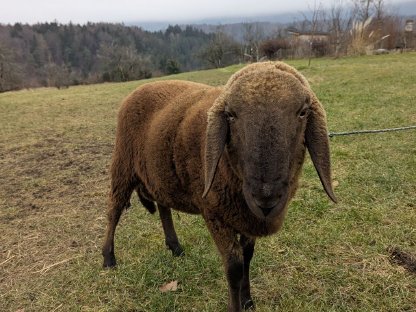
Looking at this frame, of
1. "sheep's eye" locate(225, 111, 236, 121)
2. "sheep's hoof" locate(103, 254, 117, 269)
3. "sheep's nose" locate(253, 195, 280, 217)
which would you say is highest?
"sheep's eye" locate(225, 111, 236, 121)

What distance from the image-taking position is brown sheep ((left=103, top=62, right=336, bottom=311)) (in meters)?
2.22

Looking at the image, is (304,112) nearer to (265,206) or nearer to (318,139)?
(318,139)

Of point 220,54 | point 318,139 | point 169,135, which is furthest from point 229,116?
point 220,54

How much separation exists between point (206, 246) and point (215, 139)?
2.26m

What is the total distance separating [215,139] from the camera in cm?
250

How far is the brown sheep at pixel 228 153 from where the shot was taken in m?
2.22

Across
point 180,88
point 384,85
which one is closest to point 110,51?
point 384,85

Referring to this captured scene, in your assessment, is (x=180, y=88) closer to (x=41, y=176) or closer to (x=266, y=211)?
(x=266, y=211)

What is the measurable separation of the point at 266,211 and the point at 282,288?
1670 millimetres

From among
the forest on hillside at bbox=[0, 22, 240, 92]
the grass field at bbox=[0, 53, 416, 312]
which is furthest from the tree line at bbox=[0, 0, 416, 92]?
the grass field at bbox=[0, 53, 416, 312]

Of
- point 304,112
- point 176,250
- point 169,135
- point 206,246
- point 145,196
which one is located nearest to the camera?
point 304,112

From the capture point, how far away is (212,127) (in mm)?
2518

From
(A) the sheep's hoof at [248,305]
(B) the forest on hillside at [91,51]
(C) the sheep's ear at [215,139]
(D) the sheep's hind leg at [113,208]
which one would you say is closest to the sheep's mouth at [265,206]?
(C) the sheep's ear at [215,139]

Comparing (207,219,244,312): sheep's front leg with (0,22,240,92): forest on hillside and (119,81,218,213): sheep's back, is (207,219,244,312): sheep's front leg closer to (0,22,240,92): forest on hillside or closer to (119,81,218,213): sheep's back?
(119,81,218,213): sheep's back
